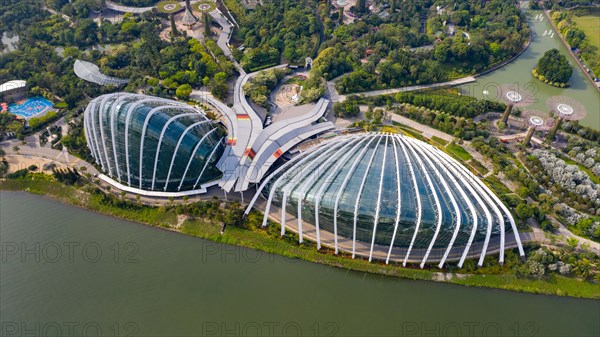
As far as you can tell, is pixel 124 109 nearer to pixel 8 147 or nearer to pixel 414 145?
pixel 8 147

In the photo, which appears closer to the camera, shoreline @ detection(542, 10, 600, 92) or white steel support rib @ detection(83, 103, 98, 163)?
white steel support rib @ detection(83, 103, 98, 163)

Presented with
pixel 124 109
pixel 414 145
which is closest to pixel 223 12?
pixel 124 109

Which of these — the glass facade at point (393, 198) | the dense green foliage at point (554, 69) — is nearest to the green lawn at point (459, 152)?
the glass facade at point (393, 198)

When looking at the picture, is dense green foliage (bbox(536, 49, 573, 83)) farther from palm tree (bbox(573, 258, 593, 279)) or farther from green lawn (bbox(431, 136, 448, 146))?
palm tree (bbox(573, 258, 593, 279))

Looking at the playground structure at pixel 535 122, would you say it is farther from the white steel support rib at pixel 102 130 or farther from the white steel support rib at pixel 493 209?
the white steel support rib at pixel 102 130

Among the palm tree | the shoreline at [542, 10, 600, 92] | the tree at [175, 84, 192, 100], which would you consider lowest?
the palm tree

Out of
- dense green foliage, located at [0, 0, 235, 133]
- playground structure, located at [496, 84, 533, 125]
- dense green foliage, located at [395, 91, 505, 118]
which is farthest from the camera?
dense green foliage, located at [0, 0, 235, 133]

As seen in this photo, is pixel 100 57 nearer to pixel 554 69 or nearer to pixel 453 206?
pixel 453 206

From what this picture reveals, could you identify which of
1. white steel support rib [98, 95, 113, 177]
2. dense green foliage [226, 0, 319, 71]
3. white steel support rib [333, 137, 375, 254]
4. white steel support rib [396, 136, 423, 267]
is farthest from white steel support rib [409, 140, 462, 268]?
white steel support rib [98, 95, 113, 177]
